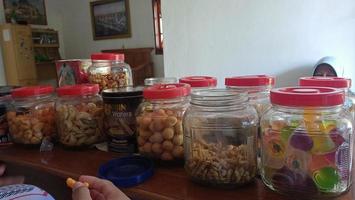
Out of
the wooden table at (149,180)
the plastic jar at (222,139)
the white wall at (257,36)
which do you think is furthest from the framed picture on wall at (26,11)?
the plastic jar at (222,139)

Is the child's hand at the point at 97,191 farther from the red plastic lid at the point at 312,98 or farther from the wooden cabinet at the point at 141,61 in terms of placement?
the wooden cabinet at the point at 141,61

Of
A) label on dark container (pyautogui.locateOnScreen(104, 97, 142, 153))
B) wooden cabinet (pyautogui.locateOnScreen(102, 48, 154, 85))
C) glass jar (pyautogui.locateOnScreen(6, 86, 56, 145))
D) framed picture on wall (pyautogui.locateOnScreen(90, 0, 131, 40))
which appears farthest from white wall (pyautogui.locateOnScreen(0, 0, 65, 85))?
label on dark container (pyautogui.locateOnScreen(104, 97, 142, 153))

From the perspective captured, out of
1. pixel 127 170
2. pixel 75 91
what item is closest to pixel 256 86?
pixel 127 170

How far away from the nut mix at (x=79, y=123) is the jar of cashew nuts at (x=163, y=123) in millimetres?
171

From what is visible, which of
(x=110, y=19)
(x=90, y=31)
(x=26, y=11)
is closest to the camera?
(x=26, y=11)

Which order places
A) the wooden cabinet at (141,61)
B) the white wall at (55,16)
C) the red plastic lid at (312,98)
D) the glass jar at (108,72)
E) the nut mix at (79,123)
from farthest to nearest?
the white wall at (55,16), the wooden cabinet at (141,61), the glass jar at (108,72), the nut mix at (79,123), the red plastic lid at (312,98)

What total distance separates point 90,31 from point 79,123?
4.62 meters

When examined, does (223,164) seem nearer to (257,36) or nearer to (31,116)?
(31,116)

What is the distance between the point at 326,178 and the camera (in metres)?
0.39

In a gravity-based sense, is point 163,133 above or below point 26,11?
below

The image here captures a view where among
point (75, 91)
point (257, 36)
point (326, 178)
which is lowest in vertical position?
point (326, 178)

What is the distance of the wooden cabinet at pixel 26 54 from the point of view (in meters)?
3.98

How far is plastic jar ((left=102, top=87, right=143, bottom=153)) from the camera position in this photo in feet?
2.02

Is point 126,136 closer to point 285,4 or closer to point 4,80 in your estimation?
point 285,4
